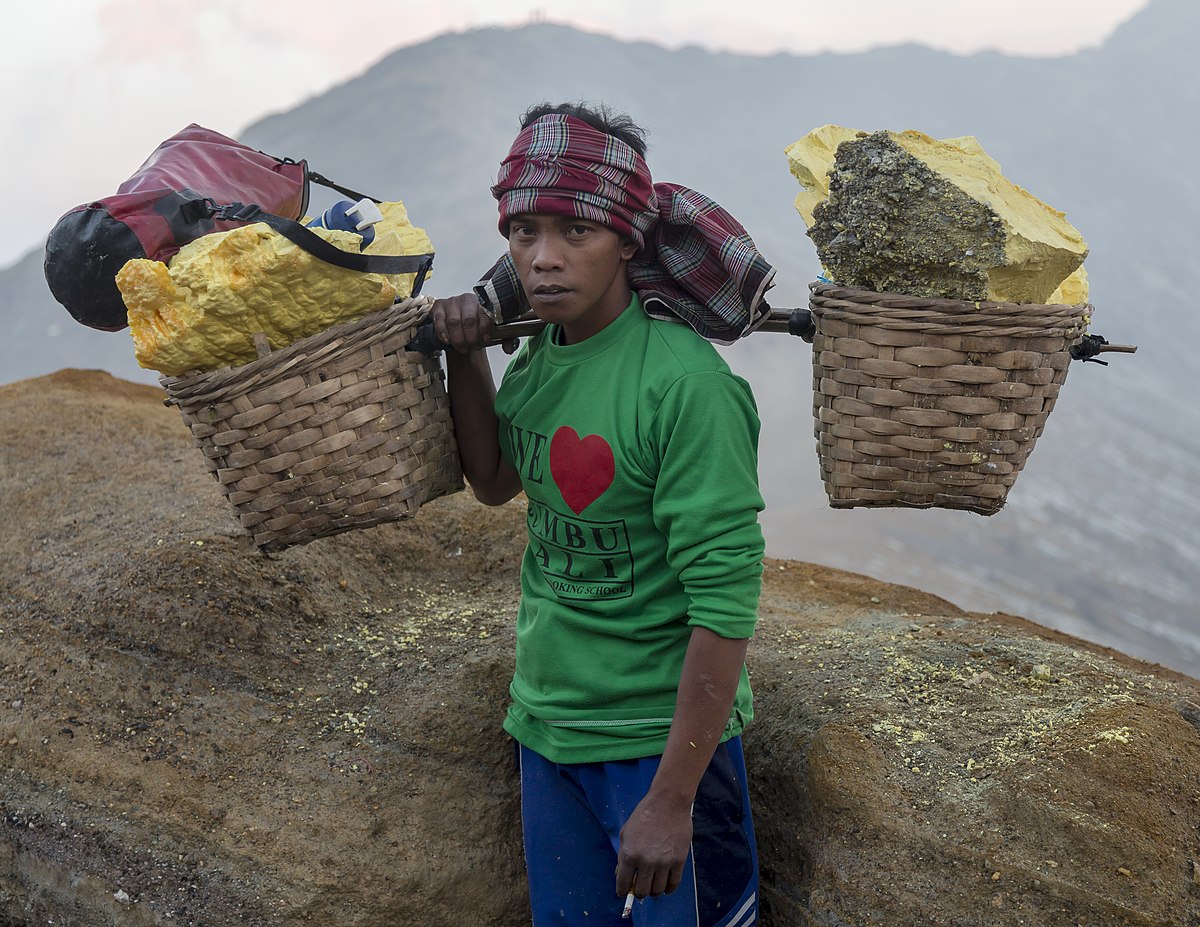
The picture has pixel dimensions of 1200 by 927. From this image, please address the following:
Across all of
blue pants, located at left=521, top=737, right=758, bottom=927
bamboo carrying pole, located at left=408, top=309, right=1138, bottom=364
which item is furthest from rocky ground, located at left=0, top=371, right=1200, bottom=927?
bamboo carrying pole, located at left=408, top=309, right=1138, bottom=364

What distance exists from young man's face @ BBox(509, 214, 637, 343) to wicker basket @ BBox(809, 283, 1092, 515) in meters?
0.45

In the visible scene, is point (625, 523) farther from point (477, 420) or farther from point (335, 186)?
point (335, 186)

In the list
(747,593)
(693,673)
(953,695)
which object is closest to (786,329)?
(747,593)

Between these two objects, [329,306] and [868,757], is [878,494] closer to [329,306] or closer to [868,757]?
[868,757]

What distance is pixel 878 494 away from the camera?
2.06m

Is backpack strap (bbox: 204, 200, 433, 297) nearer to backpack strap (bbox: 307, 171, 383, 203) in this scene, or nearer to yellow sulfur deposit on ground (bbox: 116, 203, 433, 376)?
yellow sulfur deposit on ground (bbox: 116, 203, 433, 376)

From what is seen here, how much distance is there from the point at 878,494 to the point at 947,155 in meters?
0.69

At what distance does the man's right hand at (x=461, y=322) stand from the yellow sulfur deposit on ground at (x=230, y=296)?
138 millimetres

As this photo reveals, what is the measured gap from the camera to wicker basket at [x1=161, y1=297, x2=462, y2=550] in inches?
→ 76.5

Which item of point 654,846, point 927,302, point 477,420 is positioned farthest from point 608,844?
point 927,302

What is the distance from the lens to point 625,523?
1.88 metres

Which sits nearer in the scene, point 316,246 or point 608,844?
point 316,246

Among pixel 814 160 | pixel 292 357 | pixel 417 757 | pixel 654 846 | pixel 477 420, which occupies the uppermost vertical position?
pixel 814 160

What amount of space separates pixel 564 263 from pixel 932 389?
0.73m
